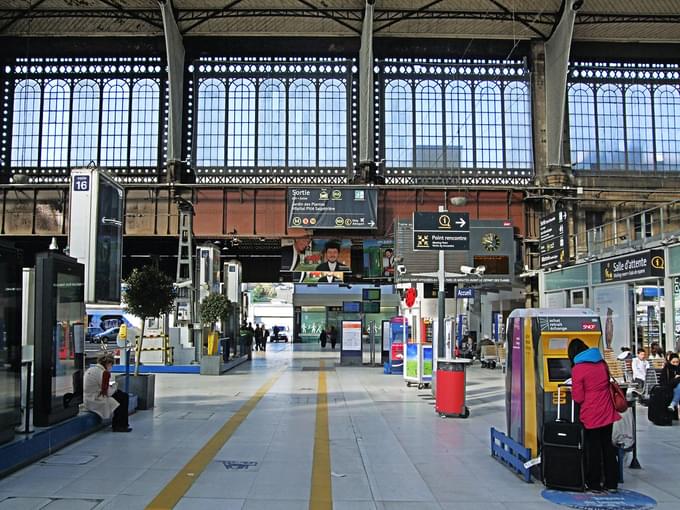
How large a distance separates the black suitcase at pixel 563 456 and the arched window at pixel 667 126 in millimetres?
29139

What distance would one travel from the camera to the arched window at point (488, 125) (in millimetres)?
32688

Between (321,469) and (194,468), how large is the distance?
154 cm

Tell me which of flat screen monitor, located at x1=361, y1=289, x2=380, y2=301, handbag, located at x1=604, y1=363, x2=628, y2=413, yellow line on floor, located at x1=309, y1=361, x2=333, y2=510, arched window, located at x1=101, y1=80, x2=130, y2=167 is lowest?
yellow line on floor, located at x1=309, y1=361, x2=333, y2=510

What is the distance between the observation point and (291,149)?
33.0 metres

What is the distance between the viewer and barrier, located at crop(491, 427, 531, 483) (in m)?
7.82

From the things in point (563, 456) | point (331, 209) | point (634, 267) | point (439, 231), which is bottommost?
point (563, 456)

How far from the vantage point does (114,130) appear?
108 feet

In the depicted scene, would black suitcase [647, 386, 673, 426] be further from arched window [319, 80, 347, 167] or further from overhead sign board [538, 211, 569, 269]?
arched window [319, 80, 347, 167]

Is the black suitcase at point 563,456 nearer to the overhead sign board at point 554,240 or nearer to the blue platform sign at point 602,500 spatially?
the blue platform sign at point 602,500

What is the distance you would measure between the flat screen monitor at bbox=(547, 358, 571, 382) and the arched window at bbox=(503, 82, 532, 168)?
1015 inches

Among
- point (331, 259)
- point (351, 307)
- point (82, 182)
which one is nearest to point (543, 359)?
point (82, 182)

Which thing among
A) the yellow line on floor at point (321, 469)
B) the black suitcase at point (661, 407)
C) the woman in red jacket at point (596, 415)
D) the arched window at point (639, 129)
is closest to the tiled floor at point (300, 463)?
the yellow line on floor at point (321, 469)

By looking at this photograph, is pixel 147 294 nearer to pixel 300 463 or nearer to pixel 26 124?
pixel 300 463

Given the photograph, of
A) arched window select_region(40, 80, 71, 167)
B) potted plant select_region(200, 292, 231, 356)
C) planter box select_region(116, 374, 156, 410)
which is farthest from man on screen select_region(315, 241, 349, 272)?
planter box select_region(116, 374, 156, 410)
